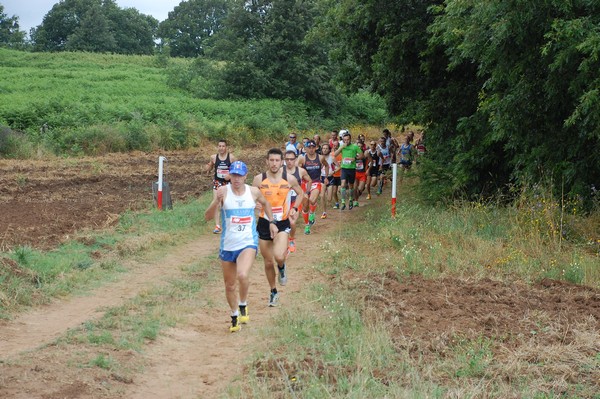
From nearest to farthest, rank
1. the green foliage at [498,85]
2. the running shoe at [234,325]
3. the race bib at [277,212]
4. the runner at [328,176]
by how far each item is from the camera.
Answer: the running shoe at [234,325]
the race bib at [277,212]
the green foliage at [498,85]
the runner at [328,176]

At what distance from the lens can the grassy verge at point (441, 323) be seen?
664 centimetres

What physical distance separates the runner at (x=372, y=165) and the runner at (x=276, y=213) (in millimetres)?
9986

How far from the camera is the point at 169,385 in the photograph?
23.9 feet

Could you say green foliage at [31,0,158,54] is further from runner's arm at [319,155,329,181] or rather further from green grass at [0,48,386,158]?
runner's arm at [319,155,329,181]

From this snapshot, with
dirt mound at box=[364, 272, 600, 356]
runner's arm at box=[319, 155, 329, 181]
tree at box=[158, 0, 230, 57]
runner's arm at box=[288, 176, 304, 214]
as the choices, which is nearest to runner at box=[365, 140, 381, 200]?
runner's arm at box=[319, 155, 329, 181]

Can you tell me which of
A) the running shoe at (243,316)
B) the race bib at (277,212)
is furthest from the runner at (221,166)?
the running shoe at (243,316)

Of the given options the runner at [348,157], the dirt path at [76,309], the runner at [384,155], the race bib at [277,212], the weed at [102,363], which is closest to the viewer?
the weed at [102,363]

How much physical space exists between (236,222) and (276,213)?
6.06 ft

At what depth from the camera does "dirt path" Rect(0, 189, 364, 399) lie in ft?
22.5

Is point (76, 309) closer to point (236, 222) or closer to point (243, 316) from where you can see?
point (243, 316)

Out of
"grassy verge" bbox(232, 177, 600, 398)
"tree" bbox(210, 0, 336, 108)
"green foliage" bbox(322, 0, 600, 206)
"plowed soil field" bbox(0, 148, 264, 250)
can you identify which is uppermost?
"tree" bbox(210, 0, 336, 108)

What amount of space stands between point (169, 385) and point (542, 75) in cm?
898

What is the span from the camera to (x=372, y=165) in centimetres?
2258

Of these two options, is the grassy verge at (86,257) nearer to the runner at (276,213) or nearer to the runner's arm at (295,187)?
the runner at (276,213)
